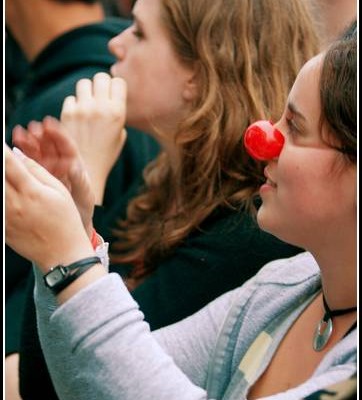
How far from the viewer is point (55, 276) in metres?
1.46

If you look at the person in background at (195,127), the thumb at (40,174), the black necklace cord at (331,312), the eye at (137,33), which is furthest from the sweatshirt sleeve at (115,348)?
the eye at (137,33)

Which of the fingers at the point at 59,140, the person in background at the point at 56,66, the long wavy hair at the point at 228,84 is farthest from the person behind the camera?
the person in background at the point at 56,66

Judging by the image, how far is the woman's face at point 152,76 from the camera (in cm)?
231

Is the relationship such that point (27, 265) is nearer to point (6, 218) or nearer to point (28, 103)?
point (28, 103)

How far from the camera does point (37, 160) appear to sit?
158 cm

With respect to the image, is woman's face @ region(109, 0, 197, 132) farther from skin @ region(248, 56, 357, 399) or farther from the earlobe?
skin @ region(248, 56, 357, 399)

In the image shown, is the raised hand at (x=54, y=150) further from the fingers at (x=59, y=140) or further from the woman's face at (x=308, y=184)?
the woman's face at (x=308, y=184)

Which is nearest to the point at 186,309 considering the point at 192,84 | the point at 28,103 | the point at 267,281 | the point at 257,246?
the point at 257,246

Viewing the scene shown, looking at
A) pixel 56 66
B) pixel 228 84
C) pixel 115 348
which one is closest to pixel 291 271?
pixel 115 348

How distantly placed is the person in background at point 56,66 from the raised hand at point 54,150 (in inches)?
32.2

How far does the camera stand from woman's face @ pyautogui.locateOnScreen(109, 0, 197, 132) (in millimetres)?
2314

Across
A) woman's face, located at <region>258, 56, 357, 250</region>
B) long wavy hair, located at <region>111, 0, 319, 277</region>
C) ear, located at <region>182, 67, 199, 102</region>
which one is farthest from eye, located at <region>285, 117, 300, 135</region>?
ear, located at <region>182, 67, 199, 102</region>

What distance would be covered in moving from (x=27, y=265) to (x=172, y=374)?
3.82 ft

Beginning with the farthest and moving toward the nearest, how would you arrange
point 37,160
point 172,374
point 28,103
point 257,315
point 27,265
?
point 28,103
point 27,265
point 257,315
point 37,160
point 172,374
